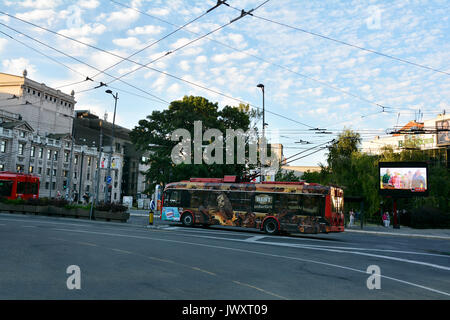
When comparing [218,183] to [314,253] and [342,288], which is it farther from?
[342,288]

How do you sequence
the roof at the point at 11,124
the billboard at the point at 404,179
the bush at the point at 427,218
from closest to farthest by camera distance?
the billboard at the point at 404,179
the bush at the point at 427,218
the roof at the point at 11,124

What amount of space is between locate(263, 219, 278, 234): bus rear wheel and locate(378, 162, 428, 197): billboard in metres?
17.2

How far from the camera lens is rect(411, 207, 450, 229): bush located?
120 ft

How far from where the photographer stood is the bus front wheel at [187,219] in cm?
2515

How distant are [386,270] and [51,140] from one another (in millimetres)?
78789

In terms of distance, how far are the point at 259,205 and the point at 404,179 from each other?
1860 centimetres

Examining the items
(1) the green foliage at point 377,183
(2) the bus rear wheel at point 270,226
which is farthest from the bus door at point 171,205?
(1) the green foliage at point 377,183

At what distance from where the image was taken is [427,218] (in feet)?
121

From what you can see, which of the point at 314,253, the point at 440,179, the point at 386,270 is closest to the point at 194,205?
the point at 314,253

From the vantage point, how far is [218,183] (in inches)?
963

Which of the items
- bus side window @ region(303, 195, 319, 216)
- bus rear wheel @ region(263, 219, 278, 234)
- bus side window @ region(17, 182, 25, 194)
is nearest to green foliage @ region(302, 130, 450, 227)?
bus side window @ region(303, 195, 319, 216)

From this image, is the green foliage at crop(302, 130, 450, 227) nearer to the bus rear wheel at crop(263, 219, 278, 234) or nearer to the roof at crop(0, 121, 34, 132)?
the bus rear wheel at crop(263, 219, 278, 234)

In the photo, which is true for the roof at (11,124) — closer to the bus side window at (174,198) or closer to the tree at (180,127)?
the tree at (180,127)

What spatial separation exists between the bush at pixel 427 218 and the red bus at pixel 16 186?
1499 inches
